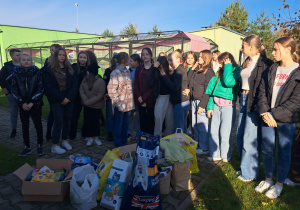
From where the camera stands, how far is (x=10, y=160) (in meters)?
3.82

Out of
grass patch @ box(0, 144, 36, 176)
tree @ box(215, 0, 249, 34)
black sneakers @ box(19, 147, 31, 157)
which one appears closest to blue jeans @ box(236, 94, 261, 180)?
grass patch @ box(0, 144, 36, 176)

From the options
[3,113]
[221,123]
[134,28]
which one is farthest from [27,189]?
[134,28]

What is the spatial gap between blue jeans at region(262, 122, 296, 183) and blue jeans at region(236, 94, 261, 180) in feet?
0.67

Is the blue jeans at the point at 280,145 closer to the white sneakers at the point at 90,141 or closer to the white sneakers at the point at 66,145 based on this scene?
the white sneakers at the point at 90,141

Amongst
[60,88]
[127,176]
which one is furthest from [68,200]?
[60,88]

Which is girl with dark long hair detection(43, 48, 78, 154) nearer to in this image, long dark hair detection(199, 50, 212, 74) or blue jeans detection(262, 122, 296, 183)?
long dark hair detection(199, 50, 212, 74)

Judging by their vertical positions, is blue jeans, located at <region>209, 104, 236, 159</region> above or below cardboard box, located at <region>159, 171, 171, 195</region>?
above

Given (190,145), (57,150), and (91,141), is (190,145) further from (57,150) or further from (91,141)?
(57,150)

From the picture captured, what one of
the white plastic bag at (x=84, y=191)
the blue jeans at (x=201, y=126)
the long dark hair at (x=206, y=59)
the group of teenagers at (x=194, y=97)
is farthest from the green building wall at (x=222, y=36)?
the white plastic bag at (x=84, y=191)

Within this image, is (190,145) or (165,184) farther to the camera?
(190,145)

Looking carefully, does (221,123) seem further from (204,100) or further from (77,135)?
(77,135)

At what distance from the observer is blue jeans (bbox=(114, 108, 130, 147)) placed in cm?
425

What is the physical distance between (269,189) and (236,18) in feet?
112

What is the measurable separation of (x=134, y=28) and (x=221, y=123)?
33536 mm
